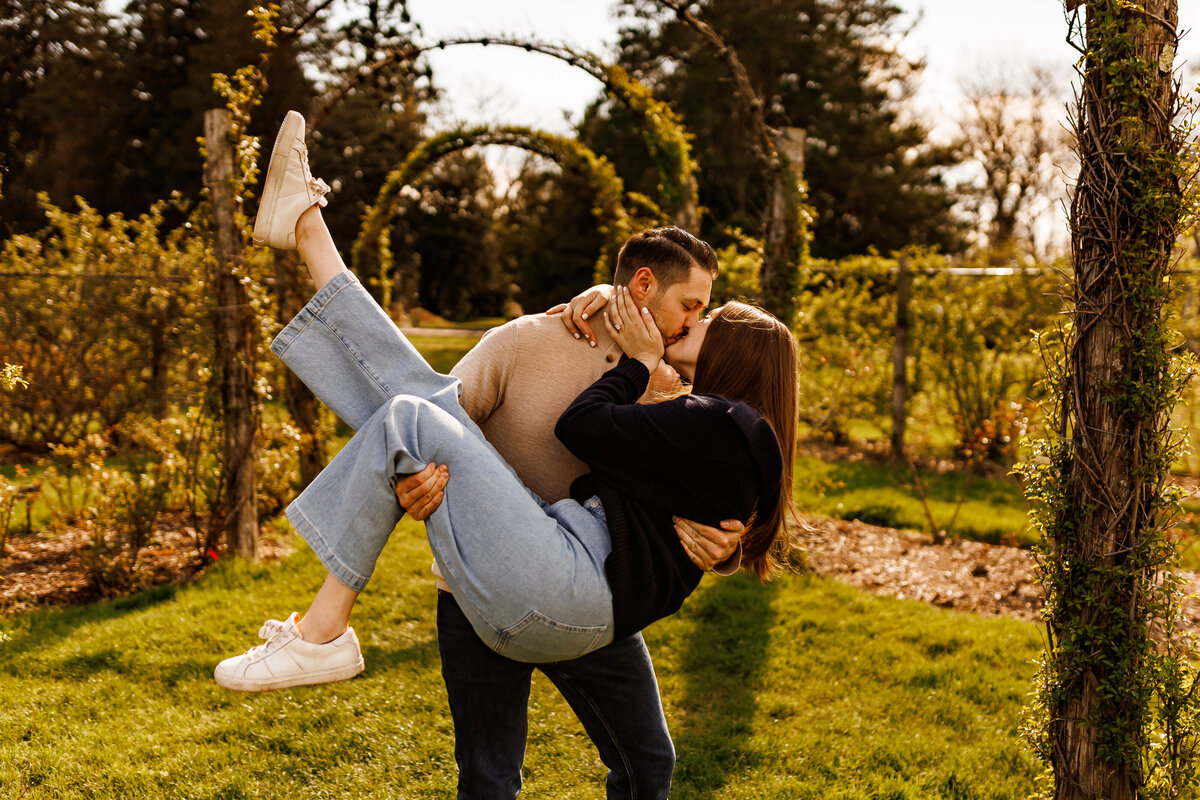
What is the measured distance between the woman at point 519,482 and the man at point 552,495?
0.15 meters

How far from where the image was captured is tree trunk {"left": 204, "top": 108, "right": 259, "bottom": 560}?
5227 mm

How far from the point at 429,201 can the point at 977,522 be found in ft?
81.1

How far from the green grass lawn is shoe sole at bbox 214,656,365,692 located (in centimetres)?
148

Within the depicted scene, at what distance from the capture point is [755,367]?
7.04 feet

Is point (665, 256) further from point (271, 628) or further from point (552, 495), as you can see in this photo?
point (271, 628)

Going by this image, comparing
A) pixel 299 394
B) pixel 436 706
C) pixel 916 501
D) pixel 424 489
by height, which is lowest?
pixel 436 706

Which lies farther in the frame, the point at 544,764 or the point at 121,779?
the point at 544,764

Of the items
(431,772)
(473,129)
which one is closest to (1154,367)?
(431,772)

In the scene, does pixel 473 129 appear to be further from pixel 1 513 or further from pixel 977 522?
pixel 977 522

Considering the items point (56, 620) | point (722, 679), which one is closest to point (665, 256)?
point (722, 679)

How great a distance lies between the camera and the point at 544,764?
352 centimetres

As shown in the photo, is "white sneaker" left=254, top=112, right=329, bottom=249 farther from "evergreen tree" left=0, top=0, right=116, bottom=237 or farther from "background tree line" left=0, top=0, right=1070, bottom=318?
"evergreen tree" left=0, top=0, right=116, bottom=237

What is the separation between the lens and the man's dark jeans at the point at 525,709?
6.93 ft

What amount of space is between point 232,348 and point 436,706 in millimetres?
2768
